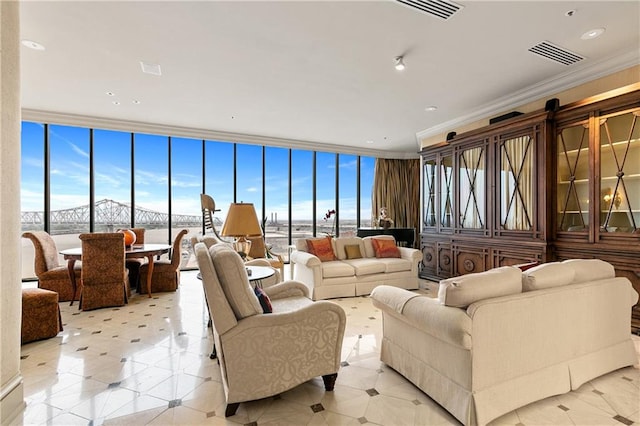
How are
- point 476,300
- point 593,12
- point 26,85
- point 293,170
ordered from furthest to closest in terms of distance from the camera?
point 293,170 → point 26,85 → point 593,12 → point 476,300

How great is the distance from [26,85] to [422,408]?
5.75 metres

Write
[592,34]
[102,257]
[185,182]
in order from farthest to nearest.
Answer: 1. [185,182]
2. [102,257]
3. [592,34]

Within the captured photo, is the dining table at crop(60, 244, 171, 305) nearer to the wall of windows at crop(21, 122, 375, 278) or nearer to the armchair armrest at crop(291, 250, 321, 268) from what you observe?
the wall of windows at crop(21, 122, 375, 278)

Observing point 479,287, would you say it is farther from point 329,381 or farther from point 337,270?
point 337,270

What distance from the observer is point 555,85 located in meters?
3.80

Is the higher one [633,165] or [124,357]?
[633,165]

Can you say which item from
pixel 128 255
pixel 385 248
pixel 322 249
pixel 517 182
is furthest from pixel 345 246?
pixel 128 255

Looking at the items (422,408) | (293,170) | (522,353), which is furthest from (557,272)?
(293,170)

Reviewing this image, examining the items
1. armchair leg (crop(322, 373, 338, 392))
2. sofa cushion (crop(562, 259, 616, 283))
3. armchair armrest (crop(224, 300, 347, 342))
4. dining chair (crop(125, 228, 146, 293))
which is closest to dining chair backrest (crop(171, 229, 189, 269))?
dining chair (crop(125, 228, 146, 293))

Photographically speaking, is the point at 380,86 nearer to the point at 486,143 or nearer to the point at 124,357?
the point at 486,143

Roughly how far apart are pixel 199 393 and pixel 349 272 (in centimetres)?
276

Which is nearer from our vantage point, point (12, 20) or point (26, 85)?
point (12, 20)

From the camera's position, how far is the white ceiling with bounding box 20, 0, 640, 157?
8.20 feet

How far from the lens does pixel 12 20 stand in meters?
1.86
